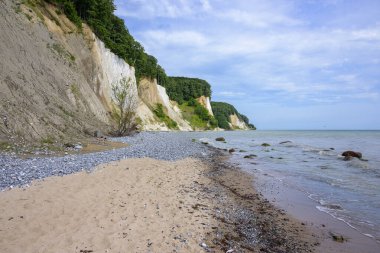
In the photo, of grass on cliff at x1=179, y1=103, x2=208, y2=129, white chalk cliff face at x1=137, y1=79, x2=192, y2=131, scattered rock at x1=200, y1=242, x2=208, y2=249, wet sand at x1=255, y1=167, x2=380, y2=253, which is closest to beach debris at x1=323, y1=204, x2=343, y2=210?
wet sand at x1=255, y1=167, x2=380, y2=253

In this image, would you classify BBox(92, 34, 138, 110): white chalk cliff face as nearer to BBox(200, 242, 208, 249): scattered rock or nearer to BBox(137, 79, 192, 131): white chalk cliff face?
BBox(137, 79, 192, 131): white chalk cliff face

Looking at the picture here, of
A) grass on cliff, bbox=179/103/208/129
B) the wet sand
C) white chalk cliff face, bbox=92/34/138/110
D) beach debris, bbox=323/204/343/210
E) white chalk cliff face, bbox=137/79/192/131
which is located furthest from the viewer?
grass on cliff, bbox=179/103/208/129

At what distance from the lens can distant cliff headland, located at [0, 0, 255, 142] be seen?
17422mm

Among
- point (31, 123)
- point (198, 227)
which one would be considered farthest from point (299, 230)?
point (31, 123)

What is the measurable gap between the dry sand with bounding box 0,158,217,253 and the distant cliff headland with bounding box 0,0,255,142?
8093 millimetres

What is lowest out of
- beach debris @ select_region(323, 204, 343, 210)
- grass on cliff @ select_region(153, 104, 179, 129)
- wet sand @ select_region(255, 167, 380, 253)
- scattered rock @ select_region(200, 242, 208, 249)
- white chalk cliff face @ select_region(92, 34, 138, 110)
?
wet sand @ select_region(255, 167, 380, 253)

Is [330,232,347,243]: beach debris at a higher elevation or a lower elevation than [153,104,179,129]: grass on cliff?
lower

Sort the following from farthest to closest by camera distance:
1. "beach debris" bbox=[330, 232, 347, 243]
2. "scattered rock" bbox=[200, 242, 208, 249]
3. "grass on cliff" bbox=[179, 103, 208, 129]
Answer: "grass on cliff" bbox=[179, 103, 208, 129] → "beach debris" bbox=[330, 232, 347, 243] → "scattered rock" bbox=[200, 242, 208, 249]

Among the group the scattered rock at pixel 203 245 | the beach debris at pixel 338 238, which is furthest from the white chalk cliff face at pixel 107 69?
the scattered rock at pixel 203 245

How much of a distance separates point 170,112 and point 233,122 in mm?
78621

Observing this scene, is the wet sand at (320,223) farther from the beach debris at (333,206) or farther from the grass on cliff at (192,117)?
the grass on cliff at (192,117)

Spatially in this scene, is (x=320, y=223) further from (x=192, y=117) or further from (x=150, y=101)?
(x=192, y=117)

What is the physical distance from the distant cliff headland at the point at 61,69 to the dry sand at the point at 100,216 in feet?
26.6

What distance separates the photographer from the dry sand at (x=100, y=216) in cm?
571
